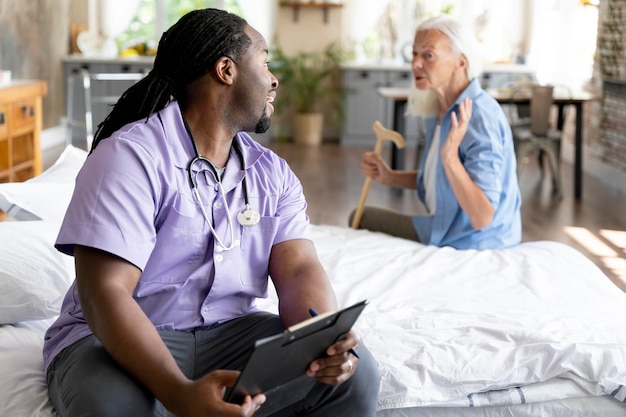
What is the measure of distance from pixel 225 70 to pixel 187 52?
0.26 ft

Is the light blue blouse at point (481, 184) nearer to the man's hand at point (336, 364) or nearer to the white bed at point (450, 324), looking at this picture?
the white bed at point (450, 324)

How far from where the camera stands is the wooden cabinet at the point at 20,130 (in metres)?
5.01

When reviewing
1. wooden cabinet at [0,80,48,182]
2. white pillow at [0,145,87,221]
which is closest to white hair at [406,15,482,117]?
white pillow at [0,145,87,221]

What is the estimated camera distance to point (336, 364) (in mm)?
1532

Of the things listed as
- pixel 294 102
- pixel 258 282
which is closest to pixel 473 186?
pixel 258 282

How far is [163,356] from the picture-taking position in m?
1.49

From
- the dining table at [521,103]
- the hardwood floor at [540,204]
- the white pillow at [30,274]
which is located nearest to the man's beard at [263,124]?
the white pillow at [30,274]

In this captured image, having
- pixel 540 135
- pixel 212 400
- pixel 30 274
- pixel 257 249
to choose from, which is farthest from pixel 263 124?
pixel 540 135

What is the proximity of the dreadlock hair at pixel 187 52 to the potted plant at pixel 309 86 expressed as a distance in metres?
7.00

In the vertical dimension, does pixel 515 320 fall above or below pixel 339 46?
below

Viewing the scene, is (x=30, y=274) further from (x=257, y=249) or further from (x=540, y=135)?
(x=540, y=135)

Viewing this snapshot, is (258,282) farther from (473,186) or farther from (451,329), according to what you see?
(473,186)

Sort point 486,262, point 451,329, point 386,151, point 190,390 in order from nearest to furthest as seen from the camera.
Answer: point 190,390
point 451,329
point 486,262
point 386,151

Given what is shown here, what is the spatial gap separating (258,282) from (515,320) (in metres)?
0.70
